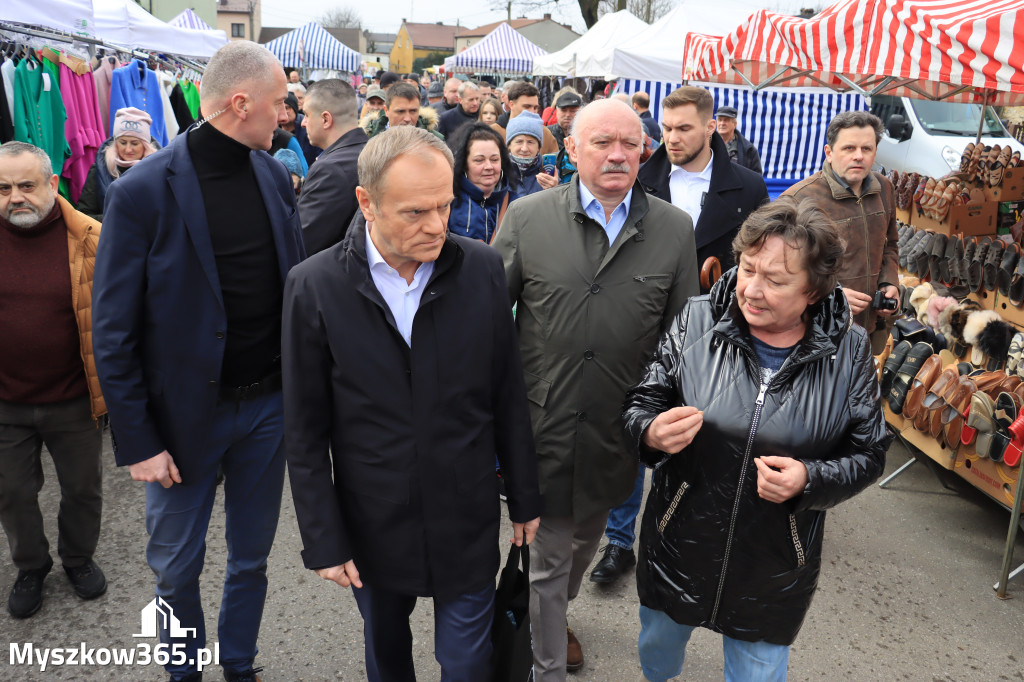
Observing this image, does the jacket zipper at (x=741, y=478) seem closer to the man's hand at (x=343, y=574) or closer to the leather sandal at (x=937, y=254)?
the man's hand at (x=343, y=574)

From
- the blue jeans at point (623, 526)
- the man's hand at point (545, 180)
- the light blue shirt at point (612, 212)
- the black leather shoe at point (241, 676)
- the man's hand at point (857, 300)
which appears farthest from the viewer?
the man's hand at point (545, 180)

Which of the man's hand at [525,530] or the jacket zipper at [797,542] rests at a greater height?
the jacket zipper at [797,542]

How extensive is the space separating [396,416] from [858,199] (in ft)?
9.87

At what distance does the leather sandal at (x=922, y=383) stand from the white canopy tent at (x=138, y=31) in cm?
710

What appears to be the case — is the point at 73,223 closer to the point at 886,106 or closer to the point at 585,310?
the point at 585,310

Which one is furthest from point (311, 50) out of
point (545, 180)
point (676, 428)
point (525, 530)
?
point (676, 428)

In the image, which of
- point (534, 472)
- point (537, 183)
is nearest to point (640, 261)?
point (534, 472)

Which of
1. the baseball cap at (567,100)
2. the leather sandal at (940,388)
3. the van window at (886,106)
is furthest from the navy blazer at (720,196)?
the van window at (886,106)

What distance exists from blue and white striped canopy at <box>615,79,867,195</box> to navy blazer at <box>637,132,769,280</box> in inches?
334

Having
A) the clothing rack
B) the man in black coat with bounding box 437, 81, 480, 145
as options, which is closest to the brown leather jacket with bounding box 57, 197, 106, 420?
the clothing rack

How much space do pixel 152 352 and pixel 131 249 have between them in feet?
1.10

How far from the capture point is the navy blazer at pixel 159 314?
2441 mm

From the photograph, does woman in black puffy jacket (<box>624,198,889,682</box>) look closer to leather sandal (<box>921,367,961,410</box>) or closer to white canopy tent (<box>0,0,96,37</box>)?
leather sandal (<box>921,367,961,410</box>)

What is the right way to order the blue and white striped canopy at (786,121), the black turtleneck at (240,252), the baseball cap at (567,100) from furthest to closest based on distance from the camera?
the blue and white striped canopy at (786,121) < the baseball cap at (567,100) < the black turtleneck at (240,252)
